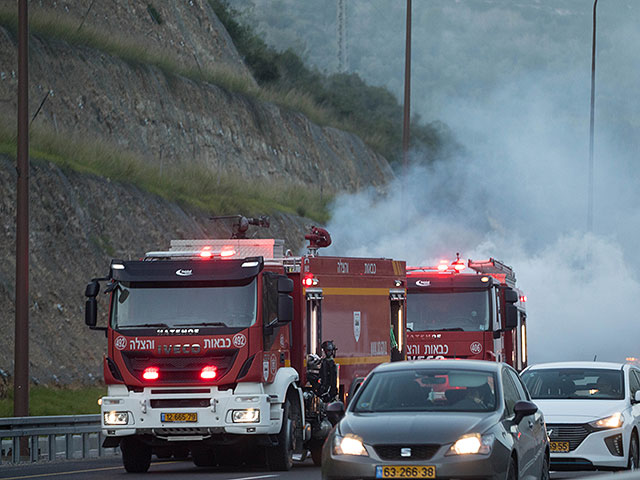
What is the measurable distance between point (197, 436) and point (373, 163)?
148 feet

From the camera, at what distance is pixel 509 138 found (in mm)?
83000

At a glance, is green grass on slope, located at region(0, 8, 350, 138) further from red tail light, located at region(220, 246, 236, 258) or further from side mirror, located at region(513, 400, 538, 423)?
side mirror, located at region(513, 400, 538, 423)

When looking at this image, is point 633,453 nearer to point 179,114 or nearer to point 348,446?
point 348,446

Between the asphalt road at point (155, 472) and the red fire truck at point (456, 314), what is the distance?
5010 millimetres

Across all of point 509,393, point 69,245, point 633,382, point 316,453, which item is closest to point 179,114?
point 69,245

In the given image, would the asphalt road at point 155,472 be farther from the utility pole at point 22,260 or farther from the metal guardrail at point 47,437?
the utility pole at point 22,260

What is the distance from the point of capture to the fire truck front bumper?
18984 mm

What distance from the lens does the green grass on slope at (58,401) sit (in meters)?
27.8

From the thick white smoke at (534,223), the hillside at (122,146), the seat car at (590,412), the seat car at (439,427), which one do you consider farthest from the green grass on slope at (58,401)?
the seat car at (439,427)

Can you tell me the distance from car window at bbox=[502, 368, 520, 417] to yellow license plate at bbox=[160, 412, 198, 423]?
5594 mm

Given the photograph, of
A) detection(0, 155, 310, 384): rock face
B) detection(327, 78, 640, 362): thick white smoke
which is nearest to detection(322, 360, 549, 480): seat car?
detection(0, 155, 310, 384): rock face

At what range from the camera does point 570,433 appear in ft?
58.9

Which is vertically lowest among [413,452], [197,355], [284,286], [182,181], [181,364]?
[413,452]

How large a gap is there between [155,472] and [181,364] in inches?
89.6
